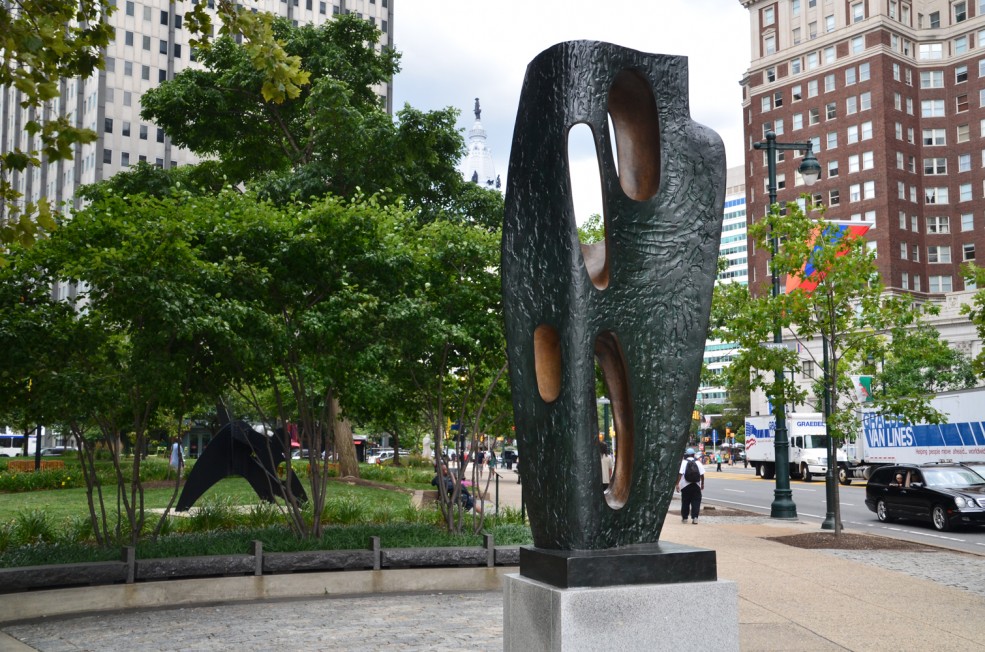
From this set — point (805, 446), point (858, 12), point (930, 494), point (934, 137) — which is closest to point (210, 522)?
point (930, 494)

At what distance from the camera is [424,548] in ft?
40.4

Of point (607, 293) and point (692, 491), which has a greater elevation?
point (607, 293)

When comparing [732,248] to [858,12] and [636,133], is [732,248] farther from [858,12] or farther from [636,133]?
[636,133]

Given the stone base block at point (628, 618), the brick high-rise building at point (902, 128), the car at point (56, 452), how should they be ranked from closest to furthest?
the stone base block at point (628, 618)
the car at point (56, 452)
the brick high-rise building at point (902, 128)

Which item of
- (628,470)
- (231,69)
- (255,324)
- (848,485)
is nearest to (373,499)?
(231,69)

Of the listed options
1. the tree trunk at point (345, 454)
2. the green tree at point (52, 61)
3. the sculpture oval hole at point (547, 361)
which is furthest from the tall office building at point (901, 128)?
the sculpture oval hole at point (547, 361)

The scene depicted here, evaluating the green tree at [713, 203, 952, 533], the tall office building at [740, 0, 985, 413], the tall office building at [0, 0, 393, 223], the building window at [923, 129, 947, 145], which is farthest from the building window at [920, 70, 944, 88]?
the green tree at [713, 203, 952, 533]

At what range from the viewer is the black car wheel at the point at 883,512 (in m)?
23.1

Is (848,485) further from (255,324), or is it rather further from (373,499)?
(255,324)

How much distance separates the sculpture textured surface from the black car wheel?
18.6m

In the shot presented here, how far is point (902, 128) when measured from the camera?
244 ft

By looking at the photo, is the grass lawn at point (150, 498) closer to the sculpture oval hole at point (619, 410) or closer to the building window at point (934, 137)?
the sculpture oval hole at point (619, 410)

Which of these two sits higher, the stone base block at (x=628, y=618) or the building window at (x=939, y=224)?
the building window at (x=939, y=224)

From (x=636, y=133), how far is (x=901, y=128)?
7505 cm
